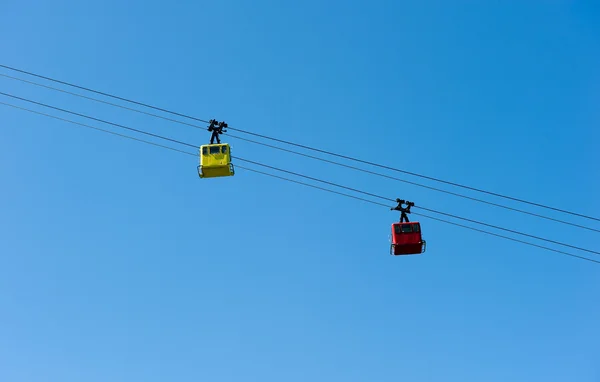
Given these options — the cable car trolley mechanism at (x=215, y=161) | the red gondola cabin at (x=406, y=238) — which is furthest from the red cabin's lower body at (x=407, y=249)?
the cable car trolley mechanism at (x=215, y=161)

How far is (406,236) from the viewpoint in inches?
733

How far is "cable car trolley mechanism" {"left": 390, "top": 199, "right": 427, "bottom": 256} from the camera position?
1856 cm

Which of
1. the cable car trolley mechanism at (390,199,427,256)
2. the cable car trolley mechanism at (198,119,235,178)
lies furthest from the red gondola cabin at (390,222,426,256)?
the cable car trolley mechanism at (198,119,235,178)

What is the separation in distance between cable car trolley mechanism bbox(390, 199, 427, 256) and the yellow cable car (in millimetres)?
5872

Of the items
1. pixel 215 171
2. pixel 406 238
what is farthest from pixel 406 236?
pixel 215 171

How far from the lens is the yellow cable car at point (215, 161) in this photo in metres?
17.7

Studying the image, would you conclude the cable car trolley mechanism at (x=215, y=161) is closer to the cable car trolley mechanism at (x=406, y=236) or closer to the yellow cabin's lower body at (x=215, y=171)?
the yellow cabin's lower body at (x=215, y=171)

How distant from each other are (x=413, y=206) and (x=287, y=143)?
502 centimetres

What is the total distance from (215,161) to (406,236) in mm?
6952

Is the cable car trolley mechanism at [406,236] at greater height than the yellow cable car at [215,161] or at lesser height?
lesser

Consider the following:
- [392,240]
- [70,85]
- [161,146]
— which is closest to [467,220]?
[392,240]

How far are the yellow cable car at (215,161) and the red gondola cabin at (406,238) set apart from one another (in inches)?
235

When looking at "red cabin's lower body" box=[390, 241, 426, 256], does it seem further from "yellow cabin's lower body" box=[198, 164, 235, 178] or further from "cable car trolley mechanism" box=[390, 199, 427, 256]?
"yellow cabin's lower body" box=[198, 164, 235, 178]

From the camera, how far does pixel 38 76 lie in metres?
20.4
